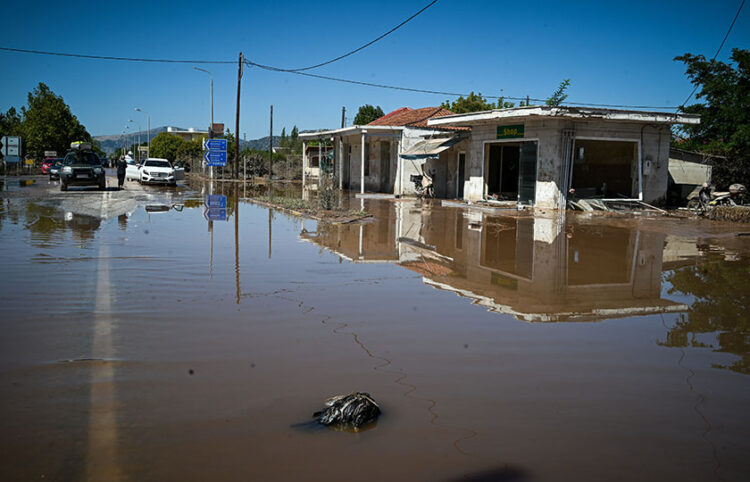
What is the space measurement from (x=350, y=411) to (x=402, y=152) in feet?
91.6

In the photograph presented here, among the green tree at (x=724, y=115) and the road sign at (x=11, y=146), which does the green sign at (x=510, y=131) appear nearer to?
the green tree at (x=724, y=115)

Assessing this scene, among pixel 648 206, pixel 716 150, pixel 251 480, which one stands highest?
pixel 716 150

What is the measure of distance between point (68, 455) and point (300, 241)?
32.3 ft

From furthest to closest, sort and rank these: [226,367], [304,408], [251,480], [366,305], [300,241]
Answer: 1. [300,241]
2. [366,305]
3. [226,367]
4. [304,408]
5. [251,480]

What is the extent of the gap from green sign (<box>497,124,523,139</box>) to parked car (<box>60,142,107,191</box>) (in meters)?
19.9

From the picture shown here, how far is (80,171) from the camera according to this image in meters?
28.6

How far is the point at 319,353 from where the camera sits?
5.41 m

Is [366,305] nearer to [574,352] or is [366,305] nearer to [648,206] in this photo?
[574,352]

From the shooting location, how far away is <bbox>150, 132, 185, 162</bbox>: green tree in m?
79.4

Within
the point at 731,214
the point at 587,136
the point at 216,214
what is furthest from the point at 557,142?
the point at 216,214

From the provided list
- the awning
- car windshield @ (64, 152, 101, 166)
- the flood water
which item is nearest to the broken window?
the awning

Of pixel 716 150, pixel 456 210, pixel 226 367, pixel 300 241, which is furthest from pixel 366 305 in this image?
pixel 716 150

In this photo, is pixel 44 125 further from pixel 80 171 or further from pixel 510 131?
pixel 510 131

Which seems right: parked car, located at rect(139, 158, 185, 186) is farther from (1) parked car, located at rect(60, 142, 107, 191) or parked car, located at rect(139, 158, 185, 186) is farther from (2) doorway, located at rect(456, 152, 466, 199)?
(2) doorway, located at rect(456, 152, 466, 199)
